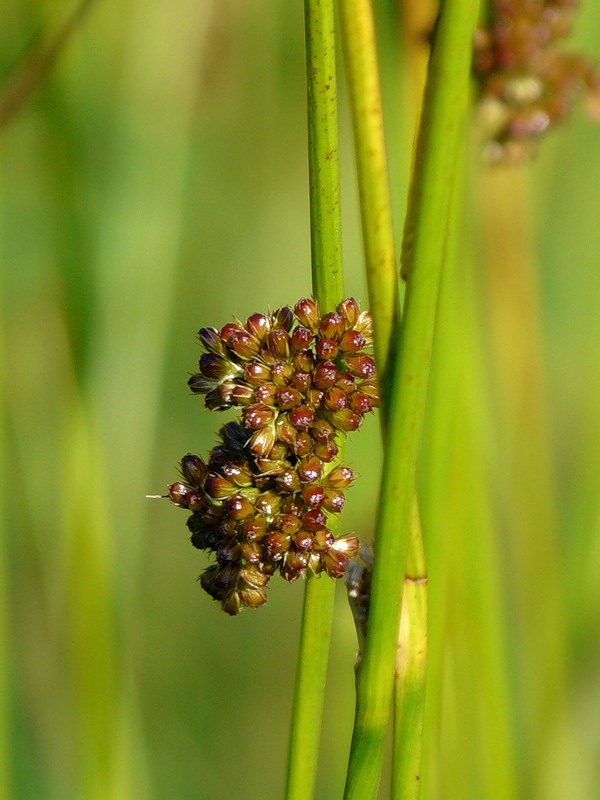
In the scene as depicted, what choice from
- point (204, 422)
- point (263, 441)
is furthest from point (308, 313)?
point (204, 422)

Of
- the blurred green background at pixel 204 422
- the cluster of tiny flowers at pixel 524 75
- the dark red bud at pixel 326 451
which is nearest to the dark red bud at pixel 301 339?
the dark red bud at pixel 326 451

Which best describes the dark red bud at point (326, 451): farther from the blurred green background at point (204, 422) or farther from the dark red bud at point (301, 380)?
the blurred green background at point (204, 422)

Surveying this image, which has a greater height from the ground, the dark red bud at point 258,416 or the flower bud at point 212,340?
the flower bud at point 212,340

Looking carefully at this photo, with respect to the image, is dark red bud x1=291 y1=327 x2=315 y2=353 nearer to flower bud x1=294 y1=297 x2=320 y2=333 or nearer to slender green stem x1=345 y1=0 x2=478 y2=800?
flower bud x1=294 y1=297 x2=320 y2=333

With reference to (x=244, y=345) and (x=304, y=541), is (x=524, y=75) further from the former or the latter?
(x=304, y=541)

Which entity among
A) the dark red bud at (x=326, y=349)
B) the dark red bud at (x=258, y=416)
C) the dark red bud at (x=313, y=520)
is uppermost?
the dark red bud at (x=326, y=349)

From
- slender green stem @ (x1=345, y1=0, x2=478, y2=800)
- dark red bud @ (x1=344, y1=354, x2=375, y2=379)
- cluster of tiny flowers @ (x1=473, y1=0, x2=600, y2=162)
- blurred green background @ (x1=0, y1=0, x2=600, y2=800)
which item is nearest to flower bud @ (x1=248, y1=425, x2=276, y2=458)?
dark red bud @ (x1=344, y1=354, x2=375, y2=379)
